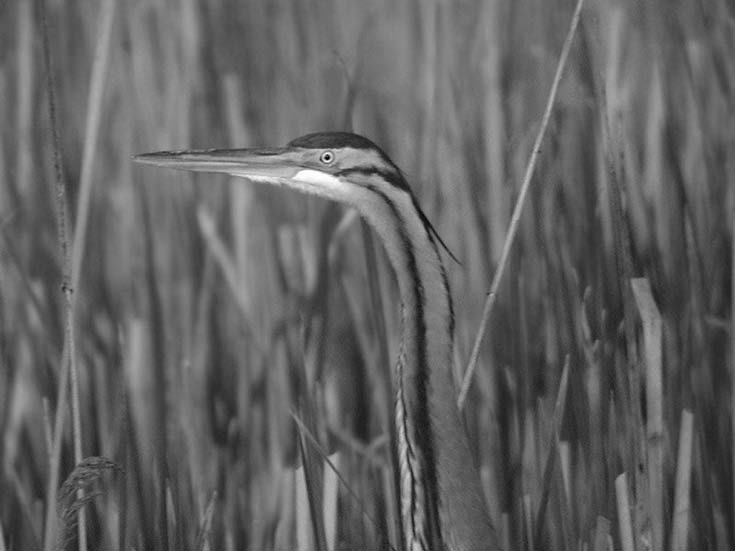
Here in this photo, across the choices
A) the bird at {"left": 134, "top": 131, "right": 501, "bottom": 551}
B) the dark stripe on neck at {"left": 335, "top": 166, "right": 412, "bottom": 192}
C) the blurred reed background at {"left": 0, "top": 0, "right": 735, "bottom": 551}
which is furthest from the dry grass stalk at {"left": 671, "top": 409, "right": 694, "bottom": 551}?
the dark stripe on neck at {"left": 335, "top": 166, "right": 412, "bottom": 192}

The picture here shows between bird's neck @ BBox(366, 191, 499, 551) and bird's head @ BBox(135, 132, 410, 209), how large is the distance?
7 cm

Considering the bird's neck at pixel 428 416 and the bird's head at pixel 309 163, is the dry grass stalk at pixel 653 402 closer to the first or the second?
the bird's neck at pixel 428 416

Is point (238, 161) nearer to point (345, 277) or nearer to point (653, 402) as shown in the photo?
point (653, 402)

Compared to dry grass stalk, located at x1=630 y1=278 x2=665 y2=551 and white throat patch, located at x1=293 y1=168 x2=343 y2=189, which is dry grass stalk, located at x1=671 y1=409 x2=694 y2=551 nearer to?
dry grass stalk, located at x1=630 y1=278 x2=665 y2=551

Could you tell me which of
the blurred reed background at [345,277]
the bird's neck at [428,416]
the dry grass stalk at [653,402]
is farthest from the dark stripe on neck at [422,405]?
the dry grass stalk at [653,402]

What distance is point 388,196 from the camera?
5.40 ft

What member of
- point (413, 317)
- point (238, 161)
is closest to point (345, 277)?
point (238, 161)

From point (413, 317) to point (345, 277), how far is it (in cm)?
112

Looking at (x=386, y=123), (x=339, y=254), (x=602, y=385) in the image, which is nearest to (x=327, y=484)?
(x=602, y=385)

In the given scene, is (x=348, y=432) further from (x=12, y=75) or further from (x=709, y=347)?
(x=12, y=75)

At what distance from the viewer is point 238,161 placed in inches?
69.6

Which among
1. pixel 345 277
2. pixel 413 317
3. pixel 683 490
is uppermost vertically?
pixel 345 277

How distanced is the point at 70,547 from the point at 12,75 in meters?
1.53

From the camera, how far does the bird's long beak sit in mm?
1750
